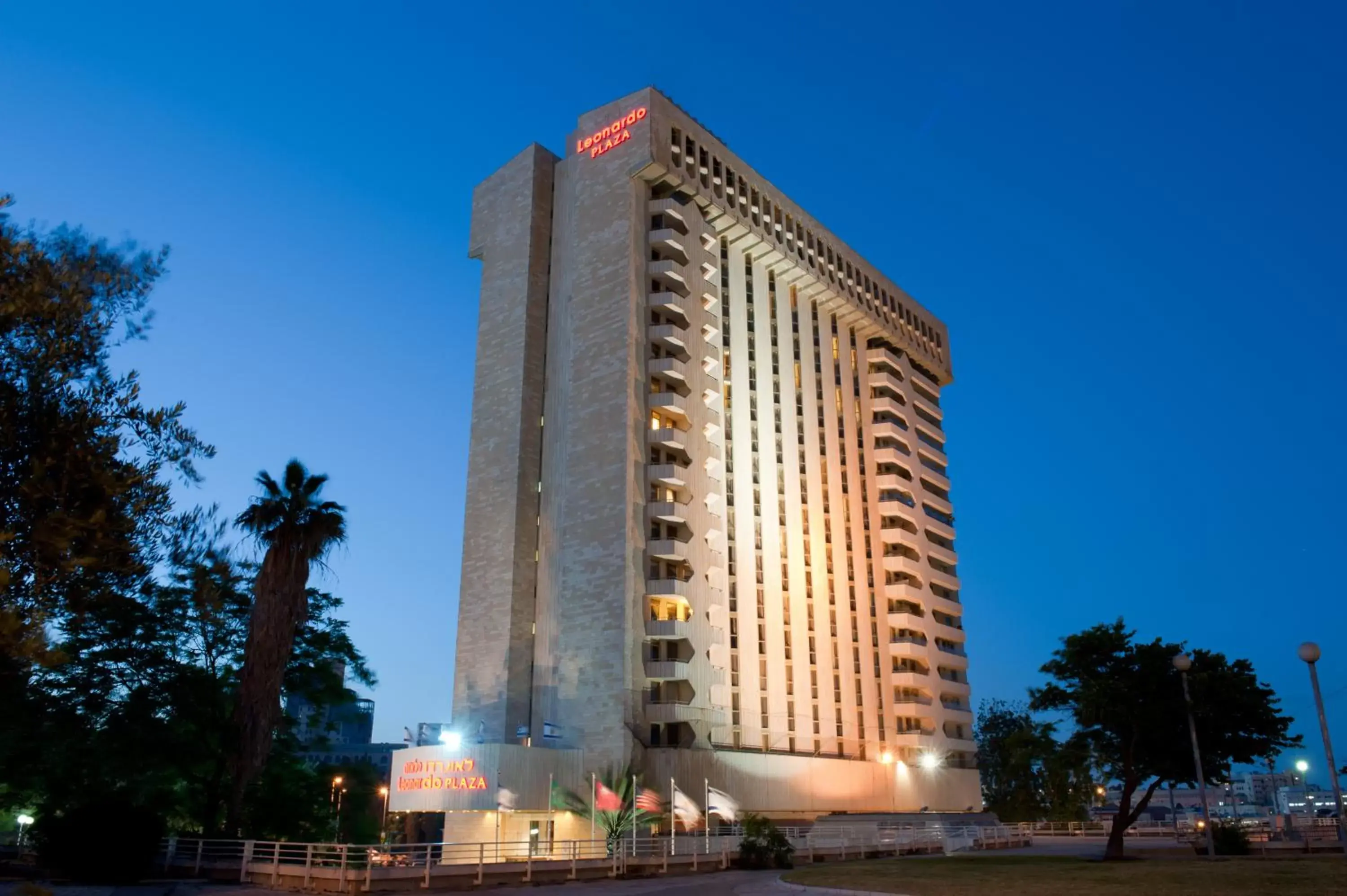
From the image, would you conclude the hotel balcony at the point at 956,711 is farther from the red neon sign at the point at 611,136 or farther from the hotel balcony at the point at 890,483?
the red neon sign at the point at 611,136

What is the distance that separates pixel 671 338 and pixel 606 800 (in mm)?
31909

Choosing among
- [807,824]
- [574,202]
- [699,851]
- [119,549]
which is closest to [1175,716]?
[699,851]

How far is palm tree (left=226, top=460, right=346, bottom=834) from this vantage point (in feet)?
137

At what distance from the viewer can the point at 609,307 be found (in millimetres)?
72875

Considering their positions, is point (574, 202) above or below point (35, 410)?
above

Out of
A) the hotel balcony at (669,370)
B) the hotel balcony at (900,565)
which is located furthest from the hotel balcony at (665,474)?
the hotel balcony at (900,565)

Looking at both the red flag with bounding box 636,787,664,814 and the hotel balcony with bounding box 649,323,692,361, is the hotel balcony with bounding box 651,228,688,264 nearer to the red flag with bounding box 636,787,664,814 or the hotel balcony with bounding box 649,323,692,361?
the hotel balcony with bounding box 649,323,692,361

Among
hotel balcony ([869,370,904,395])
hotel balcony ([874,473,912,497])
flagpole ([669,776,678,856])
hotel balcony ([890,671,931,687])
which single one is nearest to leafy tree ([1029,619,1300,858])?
flagpole ([669,776,678,856])

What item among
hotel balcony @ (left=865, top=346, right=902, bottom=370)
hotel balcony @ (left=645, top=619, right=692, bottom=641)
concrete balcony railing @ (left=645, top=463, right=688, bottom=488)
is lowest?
hotel balcony @ (left=645, top=619, right=692, bottom=641)

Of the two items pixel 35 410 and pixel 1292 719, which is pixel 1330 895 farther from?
pixel 35 410

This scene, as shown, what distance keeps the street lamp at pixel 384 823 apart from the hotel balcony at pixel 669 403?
30.4 metres

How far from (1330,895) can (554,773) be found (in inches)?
1797

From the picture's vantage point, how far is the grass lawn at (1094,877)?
24.0m

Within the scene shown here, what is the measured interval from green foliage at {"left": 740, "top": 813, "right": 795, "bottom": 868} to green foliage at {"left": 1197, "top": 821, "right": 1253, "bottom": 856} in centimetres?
1828
